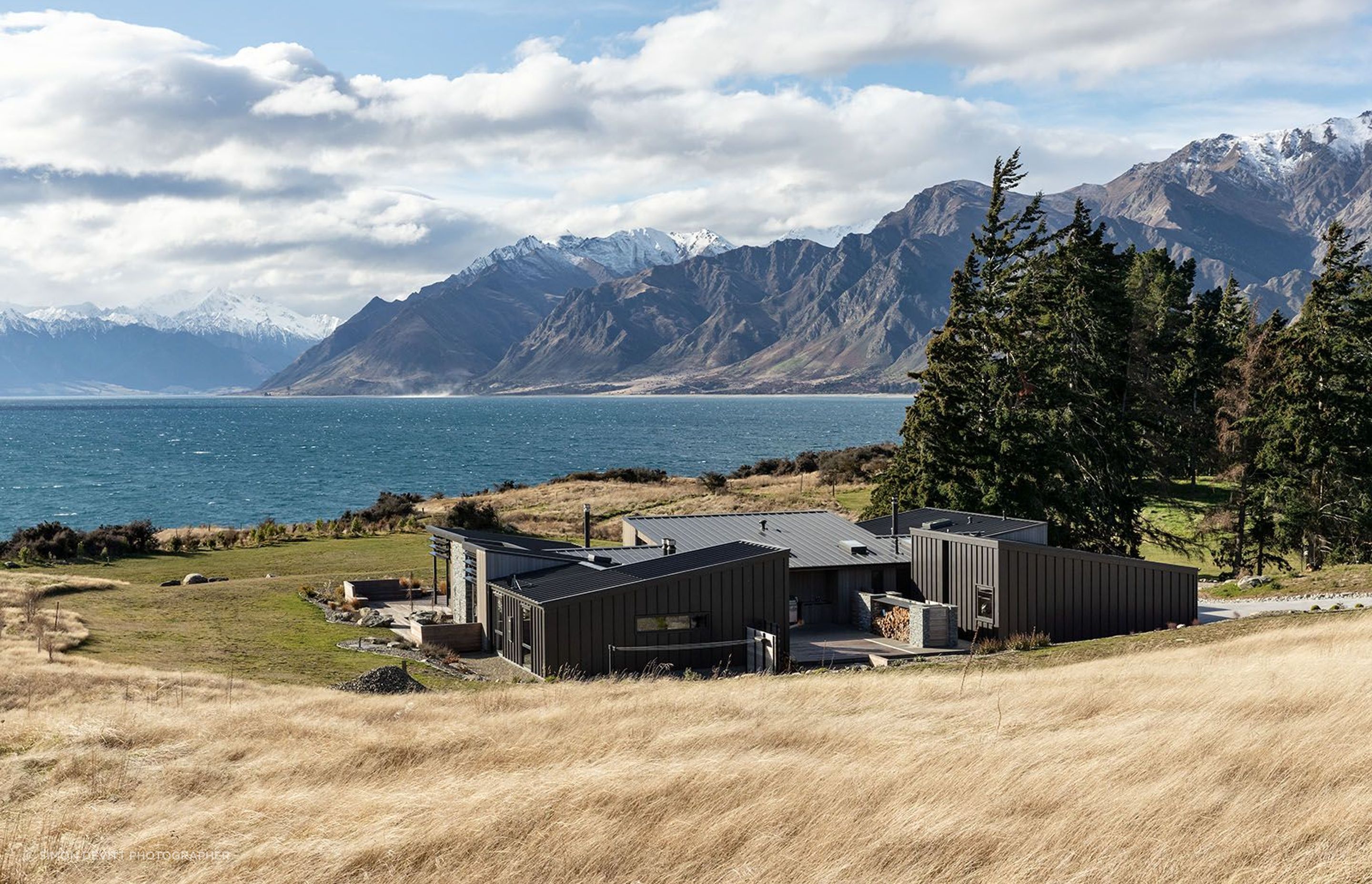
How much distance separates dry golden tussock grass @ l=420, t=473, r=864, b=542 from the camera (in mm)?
60156

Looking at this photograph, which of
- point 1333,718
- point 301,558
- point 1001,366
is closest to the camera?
point 1333,718

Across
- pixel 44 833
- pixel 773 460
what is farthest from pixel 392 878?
pixel 773 460

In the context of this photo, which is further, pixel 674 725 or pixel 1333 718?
pixel 674 725

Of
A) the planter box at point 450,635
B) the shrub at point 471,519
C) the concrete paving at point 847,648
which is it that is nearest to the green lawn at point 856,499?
the shrub at point 471,519

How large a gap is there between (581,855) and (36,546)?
4887 centimetres

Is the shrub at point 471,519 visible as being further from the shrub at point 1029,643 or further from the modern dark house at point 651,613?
the shrub at point 1029,643

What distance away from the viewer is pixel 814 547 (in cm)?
3547

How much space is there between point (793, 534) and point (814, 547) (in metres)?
1.41

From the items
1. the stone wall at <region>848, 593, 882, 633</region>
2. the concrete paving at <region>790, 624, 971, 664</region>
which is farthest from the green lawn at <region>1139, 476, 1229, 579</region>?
the concrete paving at <region>790, 624, 971, 664</region>

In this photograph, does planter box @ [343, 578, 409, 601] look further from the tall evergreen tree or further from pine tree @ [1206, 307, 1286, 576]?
the tall evergreen tree

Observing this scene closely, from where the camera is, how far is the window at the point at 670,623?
1085 inches

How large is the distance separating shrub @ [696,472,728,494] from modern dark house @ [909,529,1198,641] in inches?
1483

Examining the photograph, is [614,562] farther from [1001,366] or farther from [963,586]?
[1001,366]

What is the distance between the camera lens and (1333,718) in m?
12.6
